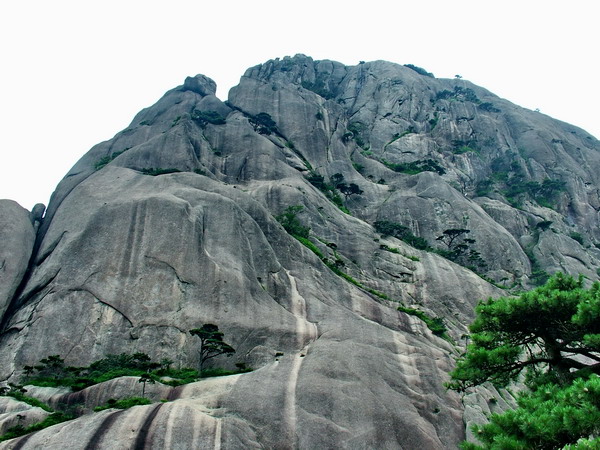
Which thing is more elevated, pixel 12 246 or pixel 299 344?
pixel 299 344

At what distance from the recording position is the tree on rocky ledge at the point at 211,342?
31.2 m

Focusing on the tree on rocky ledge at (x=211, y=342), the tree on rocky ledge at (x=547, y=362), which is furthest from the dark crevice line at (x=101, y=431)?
the tree on rocky ledge at (x=547, y=362)

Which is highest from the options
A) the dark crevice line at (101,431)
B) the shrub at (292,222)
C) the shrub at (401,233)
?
the shrub at (401,233)

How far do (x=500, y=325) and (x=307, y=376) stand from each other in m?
12.4

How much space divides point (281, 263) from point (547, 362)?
1065 inches

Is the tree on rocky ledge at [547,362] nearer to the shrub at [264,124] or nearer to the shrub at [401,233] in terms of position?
the shrub at [401,233]

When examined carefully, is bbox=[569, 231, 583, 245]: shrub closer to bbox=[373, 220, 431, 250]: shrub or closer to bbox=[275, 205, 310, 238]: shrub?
bbox=[373, 220, 431, 250]: shrub

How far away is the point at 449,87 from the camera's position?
11319 cm

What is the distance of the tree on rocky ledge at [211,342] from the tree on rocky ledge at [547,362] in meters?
16.2

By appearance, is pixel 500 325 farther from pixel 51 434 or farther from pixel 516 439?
pixel 51 434

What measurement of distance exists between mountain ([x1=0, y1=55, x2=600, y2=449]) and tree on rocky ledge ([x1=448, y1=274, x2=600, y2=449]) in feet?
30.3

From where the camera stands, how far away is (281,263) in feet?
141

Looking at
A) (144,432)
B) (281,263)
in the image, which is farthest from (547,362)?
(281,263)

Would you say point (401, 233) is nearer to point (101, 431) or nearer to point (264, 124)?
point (264, 124)
